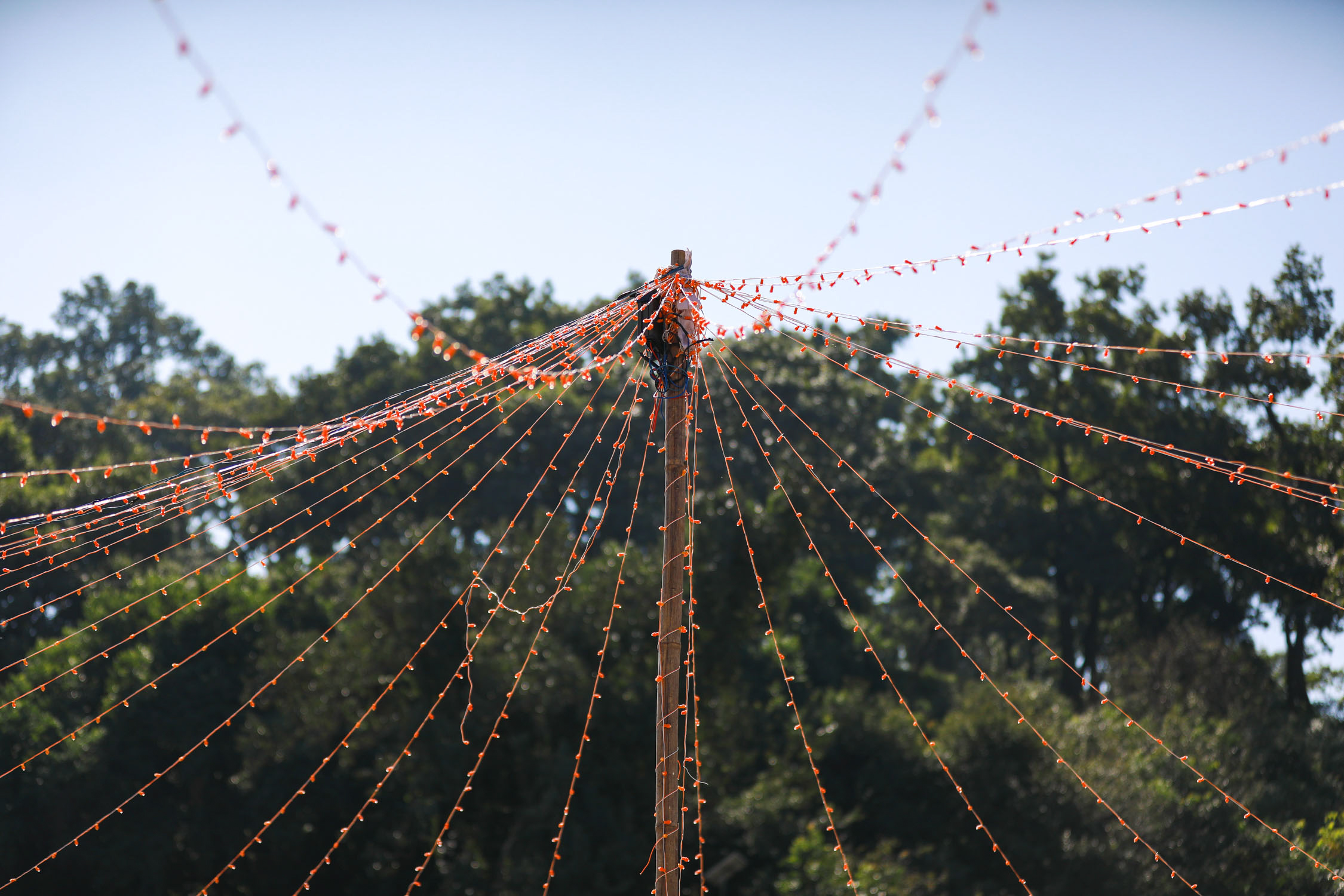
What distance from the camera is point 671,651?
5.49 meters

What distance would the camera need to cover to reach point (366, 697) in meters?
15.9

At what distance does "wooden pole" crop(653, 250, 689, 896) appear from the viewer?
5.36 metres

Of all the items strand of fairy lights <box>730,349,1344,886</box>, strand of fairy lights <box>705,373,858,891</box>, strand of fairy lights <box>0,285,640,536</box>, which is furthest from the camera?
strand of fairy lights <box>705,373,858,891</box>

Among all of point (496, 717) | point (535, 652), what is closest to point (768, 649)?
point (496, 717)

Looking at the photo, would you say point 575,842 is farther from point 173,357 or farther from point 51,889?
point 173,357

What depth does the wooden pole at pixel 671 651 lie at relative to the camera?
5363mm

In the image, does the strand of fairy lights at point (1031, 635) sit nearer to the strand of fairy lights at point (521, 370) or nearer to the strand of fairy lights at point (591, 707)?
the strand of fairy lights at point (521, 370)

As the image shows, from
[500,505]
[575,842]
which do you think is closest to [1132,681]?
[575,842]

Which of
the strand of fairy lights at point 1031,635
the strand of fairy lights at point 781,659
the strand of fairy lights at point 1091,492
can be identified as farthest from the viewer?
the strand of fairy lights at point 781,659

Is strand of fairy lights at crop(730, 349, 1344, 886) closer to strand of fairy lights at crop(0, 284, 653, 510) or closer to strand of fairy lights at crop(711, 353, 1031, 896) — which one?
strand of fairy lights at crop(711, 353, 1031, 896)

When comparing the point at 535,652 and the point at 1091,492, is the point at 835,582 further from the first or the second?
the point at 1091,492

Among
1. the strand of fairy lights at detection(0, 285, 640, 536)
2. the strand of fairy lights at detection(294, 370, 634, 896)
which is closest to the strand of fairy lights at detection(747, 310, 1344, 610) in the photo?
the strand of fairy lights at detection(0, 285, 640, 536)

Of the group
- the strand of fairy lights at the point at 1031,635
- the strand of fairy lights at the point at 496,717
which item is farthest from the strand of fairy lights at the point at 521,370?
the strand of fairy lights at the point at 1031,635

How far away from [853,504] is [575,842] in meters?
13.0
